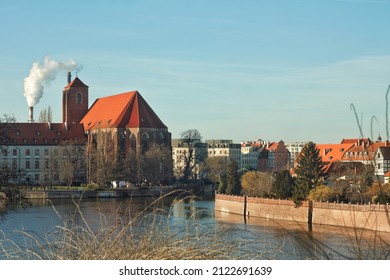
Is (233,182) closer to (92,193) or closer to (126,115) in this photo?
(92,193)

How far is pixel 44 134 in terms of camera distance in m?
38.3

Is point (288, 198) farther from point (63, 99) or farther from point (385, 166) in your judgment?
point (63, 99)

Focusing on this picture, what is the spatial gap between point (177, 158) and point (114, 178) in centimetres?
1696

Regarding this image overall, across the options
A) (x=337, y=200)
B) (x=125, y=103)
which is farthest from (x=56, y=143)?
(x=337, y=200)

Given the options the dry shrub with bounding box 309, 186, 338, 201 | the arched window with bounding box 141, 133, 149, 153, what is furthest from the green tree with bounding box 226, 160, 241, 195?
the arched window with bounding box 141, 133, 149, 153

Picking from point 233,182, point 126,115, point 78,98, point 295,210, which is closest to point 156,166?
point 126,115

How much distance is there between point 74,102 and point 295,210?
23.1 m

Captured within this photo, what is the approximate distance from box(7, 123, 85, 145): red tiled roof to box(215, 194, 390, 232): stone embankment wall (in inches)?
585

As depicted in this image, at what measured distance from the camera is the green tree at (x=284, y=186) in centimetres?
2252

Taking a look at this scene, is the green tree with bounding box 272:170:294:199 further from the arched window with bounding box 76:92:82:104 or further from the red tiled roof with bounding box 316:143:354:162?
the arched window with bounding box 76:92:82:104

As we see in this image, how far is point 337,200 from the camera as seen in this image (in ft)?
64.5

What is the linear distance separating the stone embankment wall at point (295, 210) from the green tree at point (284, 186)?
416mm

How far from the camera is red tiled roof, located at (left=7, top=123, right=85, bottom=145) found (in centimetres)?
3778

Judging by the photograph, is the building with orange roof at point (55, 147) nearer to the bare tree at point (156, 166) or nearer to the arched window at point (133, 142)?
the arched window at point (133, 142)
